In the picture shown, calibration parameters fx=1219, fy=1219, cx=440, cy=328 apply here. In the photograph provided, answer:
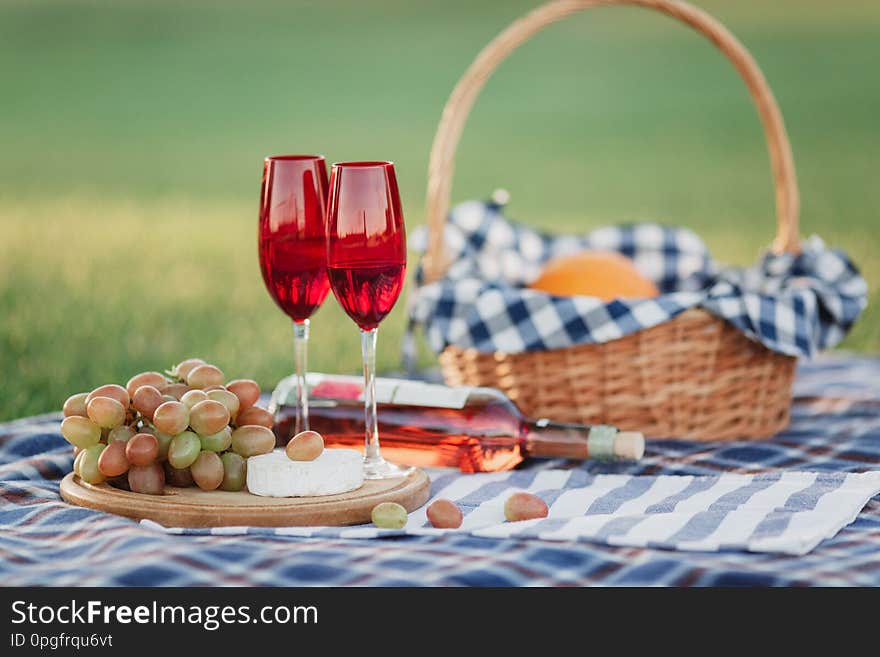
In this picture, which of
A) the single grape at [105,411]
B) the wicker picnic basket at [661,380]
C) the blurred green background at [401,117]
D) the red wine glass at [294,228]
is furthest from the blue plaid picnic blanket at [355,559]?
the blurred green background at [401,117]

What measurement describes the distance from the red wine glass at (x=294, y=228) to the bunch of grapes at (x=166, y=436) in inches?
6.1

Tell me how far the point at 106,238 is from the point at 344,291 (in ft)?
12.0

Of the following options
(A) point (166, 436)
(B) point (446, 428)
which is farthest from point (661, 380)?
(A) point (166, 436)

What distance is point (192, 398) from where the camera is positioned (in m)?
1.62

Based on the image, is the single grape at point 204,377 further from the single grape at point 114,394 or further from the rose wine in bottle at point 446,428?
the rose wine in bottle at point 446,428

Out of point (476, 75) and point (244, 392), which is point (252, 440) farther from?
point (476, 75)

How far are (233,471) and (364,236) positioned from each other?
36 centimetres

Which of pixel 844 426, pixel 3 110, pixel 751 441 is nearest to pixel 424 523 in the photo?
pixel 751 441

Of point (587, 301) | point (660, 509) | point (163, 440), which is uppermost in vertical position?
point (587, 301)

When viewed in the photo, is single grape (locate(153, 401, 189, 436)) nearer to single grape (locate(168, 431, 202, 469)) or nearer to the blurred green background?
single grape (locate(168, 431, 202, 469))

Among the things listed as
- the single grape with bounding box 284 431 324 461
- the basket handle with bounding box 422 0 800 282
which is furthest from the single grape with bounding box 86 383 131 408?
the basket handle with bounding box 422 0 800 282

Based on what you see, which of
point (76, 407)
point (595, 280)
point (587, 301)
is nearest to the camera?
point (76, 407)

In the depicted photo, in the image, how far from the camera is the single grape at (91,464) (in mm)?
1646

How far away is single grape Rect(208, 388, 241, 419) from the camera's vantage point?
1.65 meters
